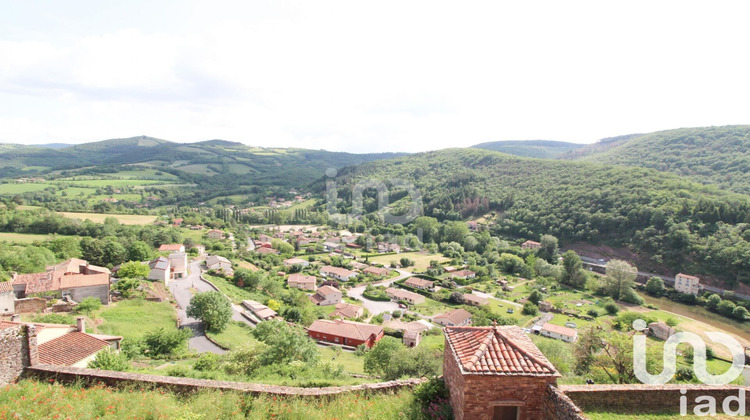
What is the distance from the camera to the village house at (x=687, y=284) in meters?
44.4

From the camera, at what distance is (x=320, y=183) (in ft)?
449

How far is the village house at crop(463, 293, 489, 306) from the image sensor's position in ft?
130

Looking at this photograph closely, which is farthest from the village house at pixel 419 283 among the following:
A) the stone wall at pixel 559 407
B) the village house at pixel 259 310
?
the stone wall at pixel 559 407

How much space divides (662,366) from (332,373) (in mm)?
13372

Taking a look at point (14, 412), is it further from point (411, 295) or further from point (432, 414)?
point (411, 295)

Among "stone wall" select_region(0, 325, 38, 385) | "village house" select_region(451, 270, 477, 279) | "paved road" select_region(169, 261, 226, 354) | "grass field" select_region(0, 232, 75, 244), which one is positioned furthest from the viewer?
"village house" select_region(451, 270, 477, 279)

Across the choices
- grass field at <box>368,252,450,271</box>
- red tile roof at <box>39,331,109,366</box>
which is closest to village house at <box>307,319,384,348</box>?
red tile roof at <box>39,331,109,366</box>

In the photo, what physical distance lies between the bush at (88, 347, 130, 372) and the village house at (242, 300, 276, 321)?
14.6m

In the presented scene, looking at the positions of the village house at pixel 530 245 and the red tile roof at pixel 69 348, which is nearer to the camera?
the red tile roof at pixel 69 348

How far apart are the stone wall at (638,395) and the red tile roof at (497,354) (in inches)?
64.2

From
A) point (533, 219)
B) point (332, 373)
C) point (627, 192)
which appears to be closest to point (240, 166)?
point (533, 219)

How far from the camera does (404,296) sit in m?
41.7

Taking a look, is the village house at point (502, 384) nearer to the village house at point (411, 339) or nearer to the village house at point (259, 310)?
the village house at point (411, 339)

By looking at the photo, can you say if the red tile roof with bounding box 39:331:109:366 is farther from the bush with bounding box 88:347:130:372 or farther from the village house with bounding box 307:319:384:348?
the village house with bounding box 307:319:384:348
